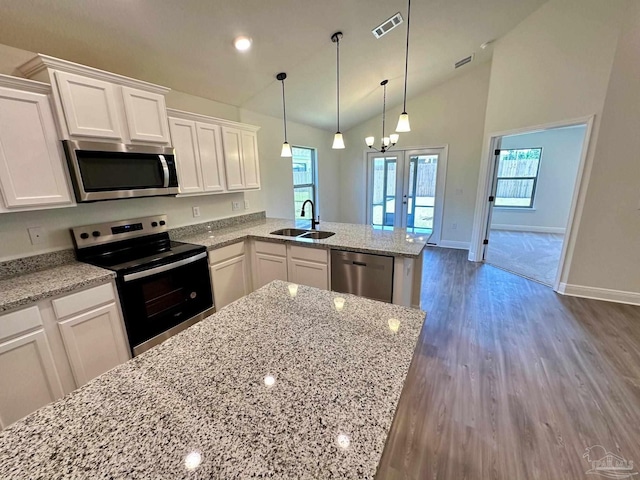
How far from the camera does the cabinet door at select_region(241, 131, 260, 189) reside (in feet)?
10.3

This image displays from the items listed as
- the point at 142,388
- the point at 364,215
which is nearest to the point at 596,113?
the point at 364,215

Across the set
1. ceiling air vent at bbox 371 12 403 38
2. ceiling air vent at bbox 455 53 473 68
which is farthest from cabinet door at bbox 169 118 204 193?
ceiling air vent at bbox 455 53 473 68

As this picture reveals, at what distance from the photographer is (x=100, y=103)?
1.86m

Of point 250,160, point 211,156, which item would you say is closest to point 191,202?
point 211,156

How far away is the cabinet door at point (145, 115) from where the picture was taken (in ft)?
6.59

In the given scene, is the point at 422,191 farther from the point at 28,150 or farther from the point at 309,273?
the point at 28,150

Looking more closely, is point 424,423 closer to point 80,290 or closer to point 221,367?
point 221,367

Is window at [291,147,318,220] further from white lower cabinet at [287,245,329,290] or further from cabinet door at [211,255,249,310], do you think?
white lower cabinet at [287,245,329,290]

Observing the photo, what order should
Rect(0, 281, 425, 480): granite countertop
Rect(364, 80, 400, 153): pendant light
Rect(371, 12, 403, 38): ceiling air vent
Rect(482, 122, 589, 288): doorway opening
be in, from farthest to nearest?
Rect(482, 122, 589, 288): doorway opening, Rect(364, 80, 400, 153): pendant light, Rect(371, 12, 403, 38): ceiling air vent, Rect(0, 281, 425, 480): granite countertop

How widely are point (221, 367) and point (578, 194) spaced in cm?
417

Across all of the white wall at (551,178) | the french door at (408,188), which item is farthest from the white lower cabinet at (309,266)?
the white wall at (551,178)

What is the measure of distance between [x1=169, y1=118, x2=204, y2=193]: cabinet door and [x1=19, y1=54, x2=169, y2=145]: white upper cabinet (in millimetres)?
204

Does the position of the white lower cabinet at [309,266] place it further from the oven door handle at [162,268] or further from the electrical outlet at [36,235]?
the electrical outlet at [36,235]

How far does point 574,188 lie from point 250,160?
3.92 metres
